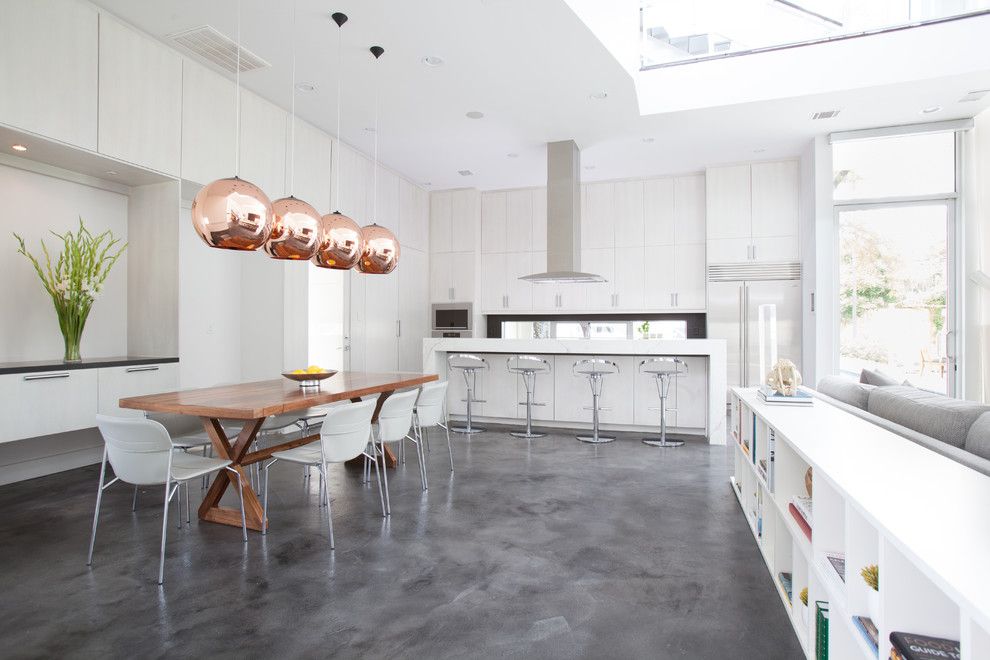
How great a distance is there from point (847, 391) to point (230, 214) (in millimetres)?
3386

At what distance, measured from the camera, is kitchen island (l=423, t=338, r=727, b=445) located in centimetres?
539

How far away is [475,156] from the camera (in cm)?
652

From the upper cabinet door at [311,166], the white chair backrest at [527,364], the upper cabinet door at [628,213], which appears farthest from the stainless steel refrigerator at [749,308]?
the upper cabinet door at [311,166]

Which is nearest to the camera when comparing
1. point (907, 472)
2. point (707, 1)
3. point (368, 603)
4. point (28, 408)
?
point (907, 472)

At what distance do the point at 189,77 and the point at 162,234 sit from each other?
4.15ft

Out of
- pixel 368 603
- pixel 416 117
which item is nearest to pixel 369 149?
pixel 416 117

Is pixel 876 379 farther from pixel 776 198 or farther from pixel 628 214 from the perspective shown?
pixel 628 214

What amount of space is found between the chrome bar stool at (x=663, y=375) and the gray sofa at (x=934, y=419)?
90.9 inches

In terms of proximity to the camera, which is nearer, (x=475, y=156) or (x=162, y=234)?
(x=162, y=234)

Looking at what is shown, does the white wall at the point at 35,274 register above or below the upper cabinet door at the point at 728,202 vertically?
below

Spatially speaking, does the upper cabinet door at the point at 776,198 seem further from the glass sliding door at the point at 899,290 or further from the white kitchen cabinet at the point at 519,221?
the white kitchen cabinet at the point at 519,221

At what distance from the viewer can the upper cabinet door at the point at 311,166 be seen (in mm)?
5434

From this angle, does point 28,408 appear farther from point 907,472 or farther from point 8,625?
point 907,472

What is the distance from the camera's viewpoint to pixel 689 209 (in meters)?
7.22
